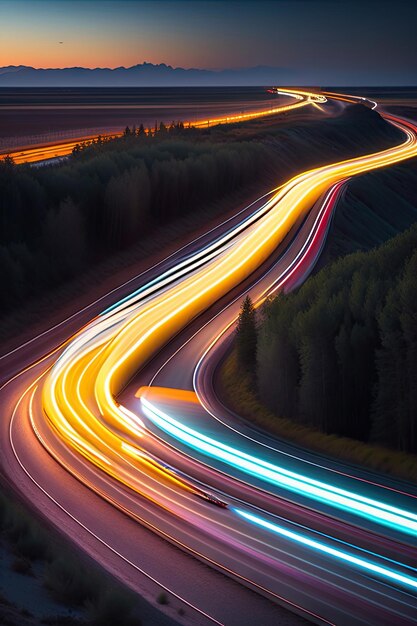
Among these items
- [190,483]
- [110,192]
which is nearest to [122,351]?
[190,483]

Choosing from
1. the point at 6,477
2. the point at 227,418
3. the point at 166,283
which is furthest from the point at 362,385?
the point at 166,283

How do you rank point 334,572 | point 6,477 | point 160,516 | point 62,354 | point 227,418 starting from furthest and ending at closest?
point 62,354 < point 227,418 < point 6,477 < point 160,516 < point 334,572

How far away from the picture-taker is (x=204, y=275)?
49.6 m

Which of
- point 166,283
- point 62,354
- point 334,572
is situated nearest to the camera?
point 334,572

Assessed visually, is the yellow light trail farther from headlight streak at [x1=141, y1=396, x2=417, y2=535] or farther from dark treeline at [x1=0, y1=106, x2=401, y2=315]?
dark treeline at [x1=0, y1=106, x2=401, y2=315]

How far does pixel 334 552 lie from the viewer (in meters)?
18.9

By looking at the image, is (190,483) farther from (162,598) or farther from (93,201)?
(93,201)

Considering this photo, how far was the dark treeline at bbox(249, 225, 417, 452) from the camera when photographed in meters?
25.7

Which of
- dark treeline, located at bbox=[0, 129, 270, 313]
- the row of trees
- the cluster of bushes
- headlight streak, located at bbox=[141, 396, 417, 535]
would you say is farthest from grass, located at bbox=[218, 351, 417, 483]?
the row of trees

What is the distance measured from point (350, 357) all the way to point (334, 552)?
31.0 feet

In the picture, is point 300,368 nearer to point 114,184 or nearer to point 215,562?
point 215,562

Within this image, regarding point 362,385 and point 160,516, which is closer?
point 160,516

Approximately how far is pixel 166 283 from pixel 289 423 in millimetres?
19827

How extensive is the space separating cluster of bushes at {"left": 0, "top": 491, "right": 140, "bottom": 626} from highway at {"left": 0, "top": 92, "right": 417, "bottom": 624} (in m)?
1.63
